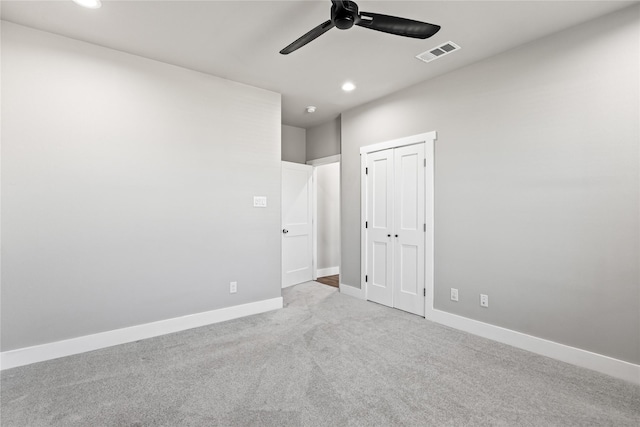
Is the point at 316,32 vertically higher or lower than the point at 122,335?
higher

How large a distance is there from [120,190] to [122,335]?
139 cm

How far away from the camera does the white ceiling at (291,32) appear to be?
2.25 metres

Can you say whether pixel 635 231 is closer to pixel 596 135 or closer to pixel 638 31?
pixel 596 135

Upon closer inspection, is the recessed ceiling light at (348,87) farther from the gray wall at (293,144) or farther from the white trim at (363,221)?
the gray wall at (293,144)

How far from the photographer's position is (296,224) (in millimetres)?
5219

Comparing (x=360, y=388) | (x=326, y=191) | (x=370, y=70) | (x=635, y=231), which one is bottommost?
(x=360, y=388)

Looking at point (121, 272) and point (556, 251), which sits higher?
point (556, 251)

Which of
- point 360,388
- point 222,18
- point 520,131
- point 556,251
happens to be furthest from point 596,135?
point 222,18

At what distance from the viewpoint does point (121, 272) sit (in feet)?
9.60

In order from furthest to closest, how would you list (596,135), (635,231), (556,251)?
(556,251), (596,135), (635,231)

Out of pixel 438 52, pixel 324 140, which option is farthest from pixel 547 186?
pixel 324 140

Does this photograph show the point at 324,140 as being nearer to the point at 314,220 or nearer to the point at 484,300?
the point at 314,220

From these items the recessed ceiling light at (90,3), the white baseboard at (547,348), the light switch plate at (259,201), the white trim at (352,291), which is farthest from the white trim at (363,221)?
the recessed ceiling light at (90,3)

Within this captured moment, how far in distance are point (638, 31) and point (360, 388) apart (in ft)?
10.8
